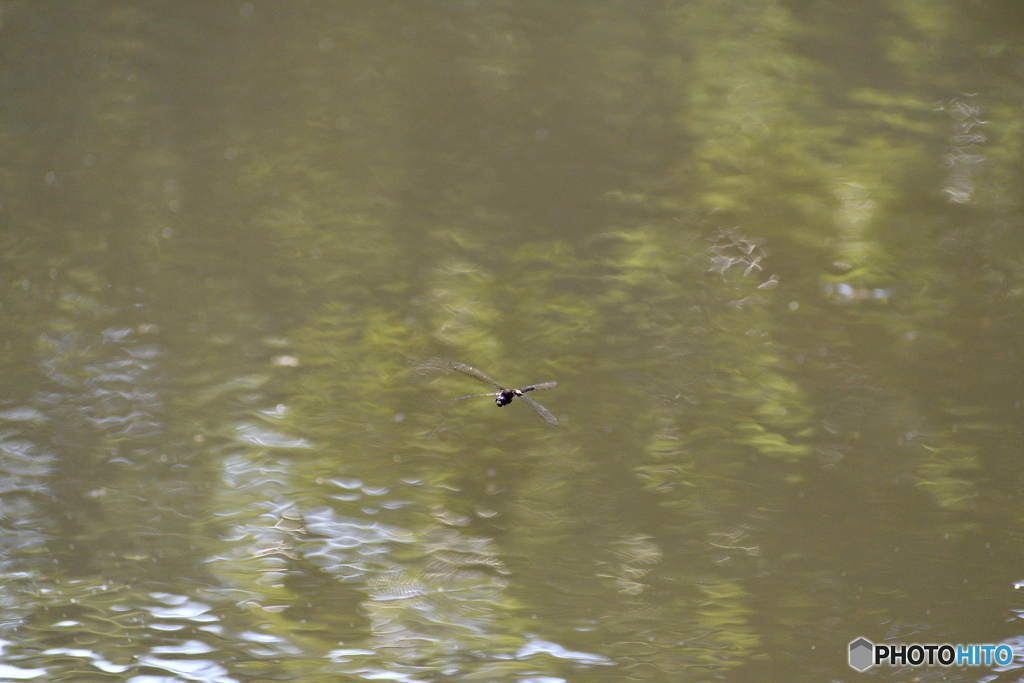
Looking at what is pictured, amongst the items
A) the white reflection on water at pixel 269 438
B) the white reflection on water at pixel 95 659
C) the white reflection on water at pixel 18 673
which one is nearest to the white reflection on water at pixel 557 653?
the white reflection on water at pixel 269 438

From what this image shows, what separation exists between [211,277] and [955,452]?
2.46 m

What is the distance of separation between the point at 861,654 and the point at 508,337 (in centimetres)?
137

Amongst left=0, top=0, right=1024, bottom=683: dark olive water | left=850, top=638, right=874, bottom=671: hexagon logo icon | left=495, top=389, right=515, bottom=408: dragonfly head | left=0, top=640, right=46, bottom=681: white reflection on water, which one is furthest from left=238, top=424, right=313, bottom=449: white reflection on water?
left=850, top=638, right=874, bottom=671: hexagon logo icon

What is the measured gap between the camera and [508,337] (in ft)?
9.59

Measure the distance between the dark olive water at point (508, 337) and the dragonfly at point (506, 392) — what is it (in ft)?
0.10

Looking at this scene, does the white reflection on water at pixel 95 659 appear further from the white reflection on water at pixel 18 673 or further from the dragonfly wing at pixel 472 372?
the dragonfly wing at pixel 472 372

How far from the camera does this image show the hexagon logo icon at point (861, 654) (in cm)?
232

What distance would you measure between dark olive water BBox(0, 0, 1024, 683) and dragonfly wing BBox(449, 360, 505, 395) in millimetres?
35

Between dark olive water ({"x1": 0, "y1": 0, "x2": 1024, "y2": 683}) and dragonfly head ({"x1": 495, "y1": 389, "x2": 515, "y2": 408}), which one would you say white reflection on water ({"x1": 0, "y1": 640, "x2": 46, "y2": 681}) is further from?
dragonfly head ({"x1": 495, "y1": 389, "x2": 515, "y2": 408})

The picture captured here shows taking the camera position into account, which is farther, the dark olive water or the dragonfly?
the dragonfly

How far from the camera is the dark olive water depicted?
7.91 ft

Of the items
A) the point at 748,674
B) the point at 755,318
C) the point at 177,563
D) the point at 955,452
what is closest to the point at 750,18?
the point at 755,318

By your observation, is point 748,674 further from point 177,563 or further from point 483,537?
point 177,563

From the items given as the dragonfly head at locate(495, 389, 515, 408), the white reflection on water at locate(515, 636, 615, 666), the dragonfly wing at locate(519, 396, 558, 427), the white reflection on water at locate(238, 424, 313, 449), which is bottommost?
the white reflection on water at locate(515, 636, 615, 666)
